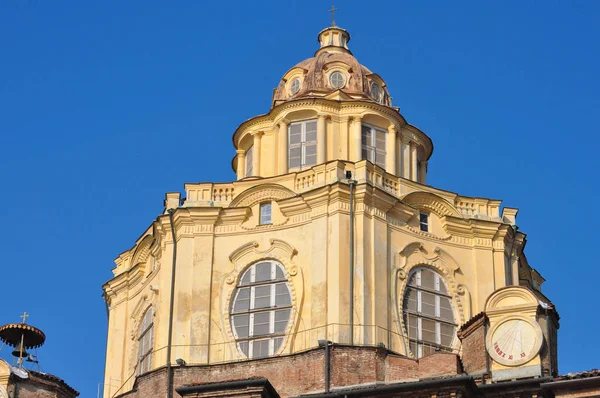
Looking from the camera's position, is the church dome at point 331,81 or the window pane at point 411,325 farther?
the church dome at point 331,81

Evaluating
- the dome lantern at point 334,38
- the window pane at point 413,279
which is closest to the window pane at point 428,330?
the window pane at point 413,279

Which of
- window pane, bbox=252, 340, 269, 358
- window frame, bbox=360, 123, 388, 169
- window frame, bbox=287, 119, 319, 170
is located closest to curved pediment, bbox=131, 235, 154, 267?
window frame, bbox=287, 119, 319, 170

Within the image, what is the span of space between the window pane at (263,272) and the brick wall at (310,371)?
4267 millimetres

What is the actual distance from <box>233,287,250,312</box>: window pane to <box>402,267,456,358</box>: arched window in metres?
6.17

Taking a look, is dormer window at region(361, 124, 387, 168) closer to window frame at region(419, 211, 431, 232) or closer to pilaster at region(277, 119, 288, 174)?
pilaster at region(277, 119, 288, 174)

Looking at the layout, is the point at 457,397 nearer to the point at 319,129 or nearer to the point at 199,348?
the point at 199,348

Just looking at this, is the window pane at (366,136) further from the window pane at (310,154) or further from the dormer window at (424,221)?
the dormer window at (424,221)

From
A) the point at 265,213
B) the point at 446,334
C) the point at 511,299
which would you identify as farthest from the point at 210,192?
the point at 511,299

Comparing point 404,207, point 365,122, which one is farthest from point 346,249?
point 365,122

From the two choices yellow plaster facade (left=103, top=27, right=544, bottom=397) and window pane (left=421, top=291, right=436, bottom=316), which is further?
window pane (left=421, top=291, right=436, bottom=316)

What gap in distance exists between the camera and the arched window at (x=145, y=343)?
217 ft

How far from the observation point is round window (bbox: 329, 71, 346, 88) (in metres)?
71.9

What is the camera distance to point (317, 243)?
6391 cm

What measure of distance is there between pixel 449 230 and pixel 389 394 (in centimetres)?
1502
